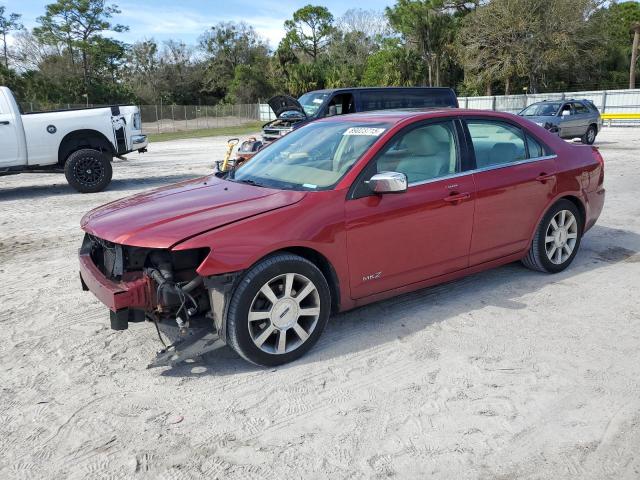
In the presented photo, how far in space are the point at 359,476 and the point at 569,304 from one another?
2.72 metres

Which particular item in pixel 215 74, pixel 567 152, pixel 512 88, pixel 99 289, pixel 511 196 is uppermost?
pixel 215 74

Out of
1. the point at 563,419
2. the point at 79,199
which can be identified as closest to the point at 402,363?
the point at 563,419

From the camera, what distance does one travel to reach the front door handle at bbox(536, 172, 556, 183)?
190 inches

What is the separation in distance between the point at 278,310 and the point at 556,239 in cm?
294

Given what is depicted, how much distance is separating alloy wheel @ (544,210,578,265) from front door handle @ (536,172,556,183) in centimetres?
35

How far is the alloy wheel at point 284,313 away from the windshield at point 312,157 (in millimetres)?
735

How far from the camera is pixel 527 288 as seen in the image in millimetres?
4832

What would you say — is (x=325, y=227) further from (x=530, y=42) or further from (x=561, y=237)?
(x=530, y=42)

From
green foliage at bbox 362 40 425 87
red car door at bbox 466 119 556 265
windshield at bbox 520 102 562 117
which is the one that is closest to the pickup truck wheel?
red car door at bbox 466 119 556 265

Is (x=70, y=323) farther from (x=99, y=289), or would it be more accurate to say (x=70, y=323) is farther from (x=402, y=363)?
(x=402, y=363)

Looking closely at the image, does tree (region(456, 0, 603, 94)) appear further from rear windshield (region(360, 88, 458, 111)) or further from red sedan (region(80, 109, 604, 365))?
red sedan (region(80, 109, 604, 365))

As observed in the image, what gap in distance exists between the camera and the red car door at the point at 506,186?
446 centimetres

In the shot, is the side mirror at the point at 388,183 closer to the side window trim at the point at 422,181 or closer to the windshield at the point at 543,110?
the side window trim at the point at 422,181

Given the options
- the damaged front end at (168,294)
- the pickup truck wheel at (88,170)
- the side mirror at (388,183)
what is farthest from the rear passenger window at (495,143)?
the pickup truck wheel at (88,170)
